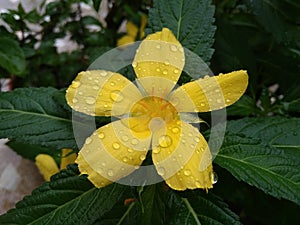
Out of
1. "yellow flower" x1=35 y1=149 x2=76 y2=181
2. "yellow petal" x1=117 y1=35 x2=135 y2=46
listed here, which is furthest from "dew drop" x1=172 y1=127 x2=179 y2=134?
"yellow petal" x1=117 y1=35 x2=135 y2=46

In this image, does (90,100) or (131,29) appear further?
(131,29)

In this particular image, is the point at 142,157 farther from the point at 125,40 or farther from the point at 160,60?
A: the point at 125,40

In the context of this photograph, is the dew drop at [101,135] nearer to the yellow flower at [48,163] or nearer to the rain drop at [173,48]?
the rain drop at [173,48]

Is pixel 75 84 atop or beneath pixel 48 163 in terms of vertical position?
atop

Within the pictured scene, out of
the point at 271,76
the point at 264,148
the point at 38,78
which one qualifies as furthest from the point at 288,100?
the point at 38,78

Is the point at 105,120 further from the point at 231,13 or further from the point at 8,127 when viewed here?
the point at 231,13

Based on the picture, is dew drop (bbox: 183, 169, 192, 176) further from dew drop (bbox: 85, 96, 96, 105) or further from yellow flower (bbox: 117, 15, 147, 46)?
yellow flower (bbox: 117, 15, 147, 46)

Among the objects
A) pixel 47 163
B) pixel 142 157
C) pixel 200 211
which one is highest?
pixel 142 157

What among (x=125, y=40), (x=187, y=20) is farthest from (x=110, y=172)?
(x=125, y=40)
